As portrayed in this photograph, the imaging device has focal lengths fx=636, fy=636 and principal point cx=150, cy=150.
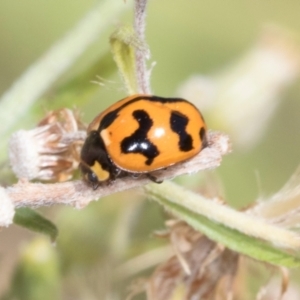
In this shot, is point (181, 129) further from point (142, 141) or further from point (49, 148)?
point (49, 148)

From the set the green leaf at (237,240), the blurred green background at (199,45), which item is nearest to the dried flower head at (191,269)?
the green leaf at (237,240)

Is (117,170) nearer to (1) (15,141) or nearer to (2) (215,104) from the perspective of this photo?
(1) (15,141)

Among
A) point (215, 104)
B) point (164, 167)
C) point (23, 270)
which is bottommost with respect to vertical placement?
point (23, 270)

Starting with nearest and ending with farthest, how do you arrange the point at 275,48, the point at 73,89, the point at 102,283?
1. the point at 73,89
2. the point at 102,283
3. the point at 275,48

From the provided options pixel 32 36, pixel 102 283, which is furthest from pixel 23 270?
pixel 32 36

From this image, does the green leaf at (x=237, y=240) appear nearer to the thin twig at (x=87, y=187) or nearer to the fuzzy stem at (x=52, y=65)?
the thin twig at (x=87, y=187)

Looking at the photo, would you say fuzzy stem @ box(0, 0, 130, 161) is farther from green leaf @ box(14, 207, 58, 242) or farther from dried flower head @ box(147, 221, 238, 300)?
dried flower head @ box(147, 221, 238, 300)
